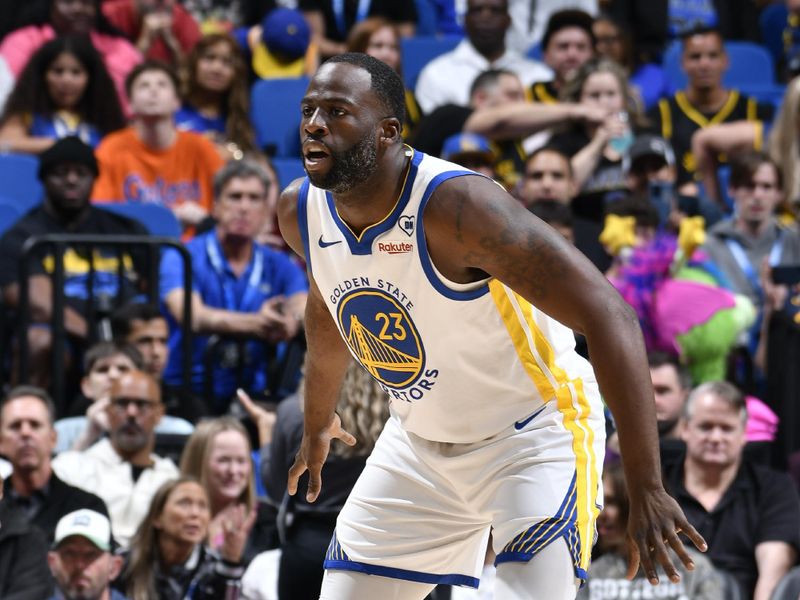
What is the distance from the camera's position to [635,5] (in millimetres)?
11492

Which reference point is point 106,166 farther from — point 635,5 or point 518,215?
point 518,215

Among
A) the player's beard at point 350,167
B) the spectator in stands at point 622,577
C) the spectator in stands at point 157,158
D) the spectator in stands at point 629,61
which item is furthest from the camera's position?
the spectator in stands at point 629,61

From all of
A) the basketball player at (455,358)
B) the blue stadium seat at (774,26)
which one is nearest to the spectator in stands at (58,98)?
the basketball player at (455,358)

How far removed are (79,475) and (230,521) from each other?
861 millimetres

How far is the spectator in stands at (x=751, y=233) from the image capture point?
7875 millimetres

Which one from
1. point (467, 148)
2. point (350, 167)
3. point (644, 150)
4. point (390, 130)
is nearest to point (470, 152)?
point (467, 148)

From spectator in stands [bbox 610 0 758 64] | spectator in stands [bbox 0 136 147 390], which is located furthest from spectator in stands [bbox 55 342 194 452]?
spectator in stands [bbox 610 0 758 64]

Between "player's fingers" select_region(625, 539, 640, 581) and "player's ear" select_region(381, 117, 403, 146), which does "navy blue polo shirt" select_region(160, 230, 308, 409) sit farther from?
"player's fingers" select_region(625, 539, 640, 581)

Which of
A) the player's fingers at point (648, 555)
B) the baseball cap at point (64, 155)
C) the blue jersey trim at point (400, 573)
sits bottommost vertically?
the blue jersey trim at point (400, 573)

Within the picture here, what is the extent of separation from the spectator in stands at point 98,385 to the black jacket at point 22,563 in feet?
3.80

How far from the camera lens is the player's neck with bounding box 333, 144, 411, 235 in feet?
11.9

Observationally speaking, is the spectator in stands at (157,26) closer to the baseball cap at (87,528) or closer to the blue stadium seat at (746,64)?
the blue stadium seat at (746,64)

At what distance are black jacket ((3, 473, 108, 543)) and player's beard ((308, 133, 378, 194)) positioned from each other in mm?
2828

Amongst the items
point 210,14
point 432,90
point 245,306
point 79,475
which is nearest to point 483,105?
point 432,90
